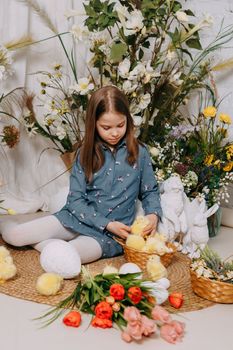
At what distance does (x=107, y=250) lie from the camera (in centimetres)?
→ 232

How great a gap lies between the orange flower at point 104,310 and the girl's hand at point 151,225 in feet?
1.92

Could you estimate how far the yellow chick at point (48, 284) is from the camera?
6.19ft

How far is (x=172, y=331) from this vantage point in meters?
1.62

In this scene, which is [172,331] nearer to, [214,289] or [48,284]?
[214,289]

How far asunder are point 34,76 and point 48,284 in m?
1.54

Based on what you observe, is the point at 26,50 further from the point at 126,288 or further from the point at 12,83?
the point at 126,288

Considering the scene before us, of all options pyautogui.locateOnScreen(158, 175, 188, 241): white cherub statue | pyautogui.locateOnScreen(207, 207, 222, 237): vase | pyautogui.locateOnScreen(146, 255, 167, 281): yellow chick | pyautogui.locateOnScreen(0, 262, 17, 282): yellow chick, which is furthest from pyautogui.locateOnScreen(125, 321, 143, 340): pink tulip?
pyautogui.locateOnScreen(207, 207, 222, 237): vase

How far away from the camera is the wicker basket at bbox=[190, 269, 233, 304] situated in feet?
6.19

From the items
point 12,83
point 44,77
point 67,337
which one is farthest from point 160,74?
point 67,337

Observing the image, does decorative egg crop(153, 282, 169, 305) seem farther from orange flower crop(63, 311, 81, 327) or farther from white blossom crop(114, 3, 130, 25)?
white blossom crop(114, 3, 130, 25)

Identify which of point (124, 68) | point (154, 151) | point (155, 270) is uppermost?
point (124, 68)

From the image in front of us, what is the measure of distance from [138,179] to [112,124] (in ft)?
0.93

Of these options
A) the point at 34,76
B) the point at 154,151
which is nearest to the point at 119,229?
the point at 154,151

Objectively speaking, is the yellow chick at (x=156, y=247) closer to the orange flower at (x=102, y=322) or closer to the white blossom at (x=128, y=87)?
the orange flower at (x=102, y=322)
